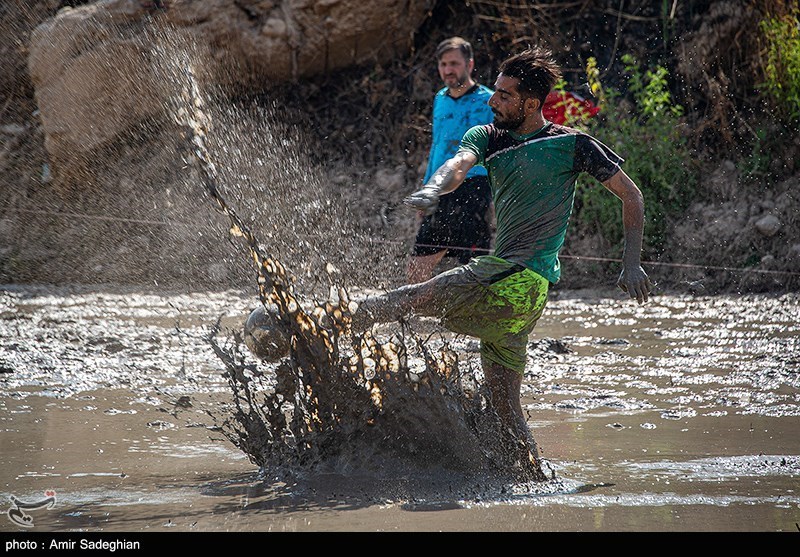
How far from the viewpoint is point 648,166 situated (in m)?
10.1

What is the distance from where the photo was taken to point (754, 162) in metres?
10.3

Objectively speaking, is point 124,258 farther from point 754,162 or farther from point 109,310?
point 754,162

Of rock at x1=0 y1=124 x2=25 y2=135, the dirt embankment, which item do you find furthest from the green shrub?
rock at x1=0 y1=124 x2=25 y2=135

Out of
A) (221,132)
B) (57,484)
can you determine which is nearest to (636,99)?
(221,132)

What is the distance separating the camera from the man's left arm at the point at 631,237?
412cm

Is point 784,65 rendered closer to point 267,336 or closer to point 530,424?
point 530,424

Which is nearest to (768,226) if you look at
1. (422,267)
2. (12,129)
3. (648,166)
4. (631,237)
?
(648,166)

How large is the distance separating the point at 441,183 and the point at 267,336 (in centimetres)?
91

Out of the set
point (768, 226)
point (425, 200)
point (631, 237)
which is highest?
point (425, 200)

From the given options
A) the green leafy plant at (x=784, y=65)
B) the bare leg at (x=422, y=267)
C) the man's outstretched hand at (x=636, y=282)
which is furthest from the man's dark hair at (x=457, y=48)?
the green leafy plant at (x=784, y=65)

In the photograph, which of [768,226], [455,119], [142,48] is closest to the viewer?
[455,119]

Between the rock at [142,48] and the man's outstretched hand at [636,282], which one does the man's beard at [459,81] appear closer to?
the man's outstretched hand at [636,282]

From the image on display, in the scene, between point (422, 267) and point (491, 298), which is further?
point (422, 267)
